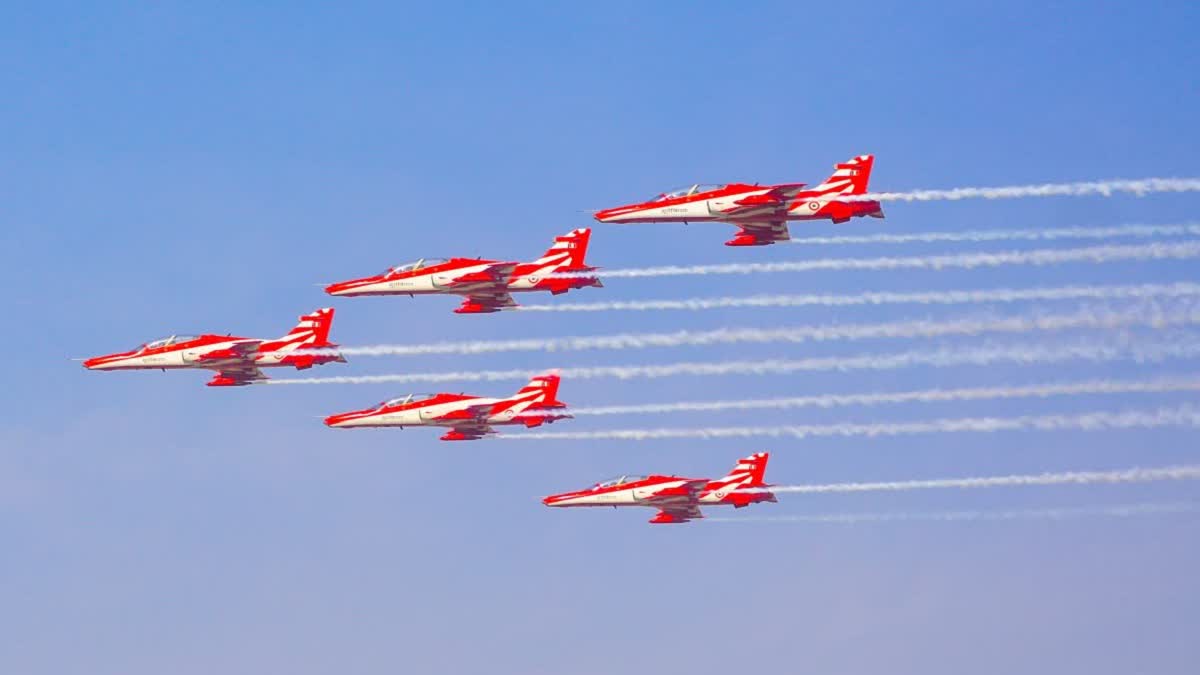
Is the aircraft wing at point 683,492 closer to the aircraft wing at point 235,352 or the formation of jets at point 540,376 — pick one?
the formation of jets at point 540,376

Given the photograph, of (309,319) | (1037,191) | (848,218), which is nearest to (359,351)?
(309,319)

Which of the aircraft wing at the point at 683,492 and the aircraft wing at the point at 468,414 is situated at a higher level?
the aircraft wing at the point at 468,414

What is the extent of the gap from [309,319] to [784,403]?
27566 mm

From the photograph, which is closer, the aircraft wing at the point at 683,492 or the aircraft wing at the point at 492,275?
the aircraft wing at the point at 492,275

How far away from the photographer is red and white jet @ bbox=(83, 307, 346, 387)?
125 meters

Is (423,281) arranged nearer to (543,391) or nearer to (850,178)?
(543,391)

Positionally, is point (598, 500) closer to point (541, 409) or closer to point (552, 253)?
point (541, 409)

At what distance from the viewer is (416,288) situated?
408 ft

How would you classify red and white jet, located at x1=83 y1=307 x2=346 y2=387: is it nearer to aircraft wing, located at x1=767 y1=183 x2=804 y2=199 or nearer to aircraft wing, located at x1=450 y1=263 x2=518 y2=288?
aircraft wing, located at x1=450 y1=263 x2=518 y2=288

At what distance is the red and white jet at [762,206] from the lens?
114 meters

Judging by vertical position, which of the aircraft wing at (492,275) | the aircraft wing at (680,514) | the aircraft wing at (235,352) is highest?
the aircraft wing at (492,275)

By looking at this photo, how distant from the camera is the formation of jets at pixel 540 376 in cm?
11481

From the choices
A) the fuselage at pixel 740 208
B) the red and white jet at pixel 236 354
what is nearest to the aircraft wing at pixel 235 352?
the red and white jet at pixel 236 354

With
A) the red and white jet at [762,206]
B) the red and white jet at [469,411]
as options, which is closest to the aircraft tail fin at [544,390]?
the red and white jet at [469,411]
